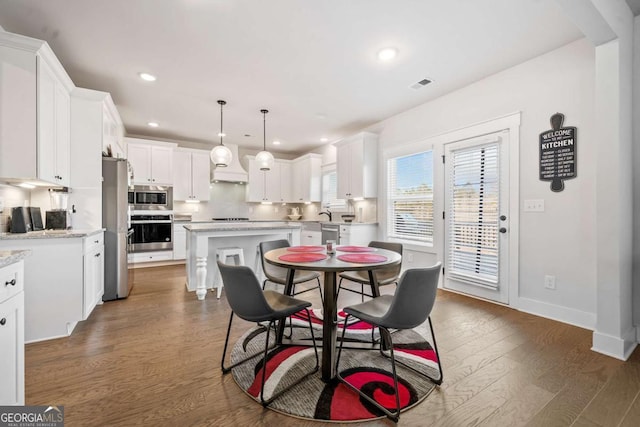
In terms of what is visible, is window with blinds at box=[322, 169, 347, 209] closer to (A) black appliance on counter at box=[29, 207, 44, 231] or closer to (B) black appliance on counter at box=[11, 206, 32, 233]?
(A) black appliance on counter at box=[29, 207, 44, 231]

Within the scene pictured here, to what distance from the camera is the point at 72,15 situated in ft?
7.50

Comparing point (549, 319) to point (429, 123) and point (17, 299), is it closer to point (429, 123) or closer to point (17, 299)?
point (429, 123)

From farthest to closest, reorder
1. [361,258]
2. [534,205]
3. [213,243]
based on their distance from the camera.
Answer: [213,243] → [534,205] → [361,258]

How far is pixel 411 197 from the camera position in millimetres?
4367

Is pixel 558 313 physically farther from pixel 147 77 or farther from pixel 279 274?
pixel 147 77

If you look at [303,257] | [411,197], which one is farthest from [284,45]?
[411,197]

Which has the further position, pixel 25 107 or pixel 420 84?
pixel 420 84

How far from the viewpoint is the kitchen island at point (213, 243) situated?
3.40m

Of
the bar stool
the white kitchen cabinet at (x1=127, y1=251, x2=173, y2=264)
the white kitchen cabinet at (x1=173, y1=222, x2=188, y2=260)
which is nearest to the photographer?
the bar stool

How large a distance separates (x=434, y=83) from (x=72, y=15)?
364 cm

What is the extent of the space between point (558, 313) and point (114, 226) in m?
4.94

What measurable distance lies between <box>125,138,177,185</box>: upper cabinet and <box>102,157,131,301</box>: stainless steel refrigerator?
2100 mm

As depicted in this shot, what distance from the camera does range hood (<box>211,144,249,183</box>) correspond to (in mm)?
6285

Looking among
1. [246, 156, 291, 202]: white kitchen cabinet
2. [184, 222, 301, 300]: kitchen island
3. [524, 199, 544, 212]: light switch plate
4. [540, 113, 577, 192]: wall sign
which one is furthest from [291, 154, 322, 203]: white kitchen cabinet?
[540, 113, 577, 192]: wall sign
